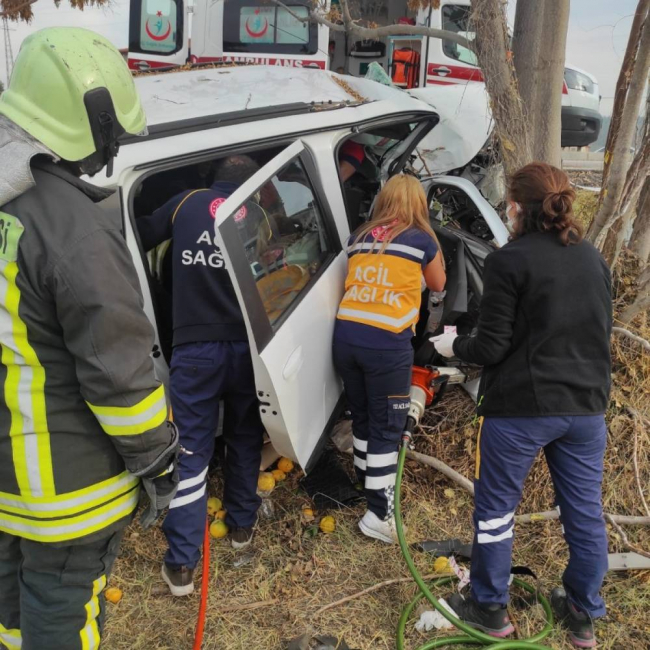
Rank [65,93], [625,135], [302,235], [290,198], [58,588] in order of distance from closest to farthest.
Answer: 1. [65,93]
2. [58,588]
3. [290,198]
4. [302,235]
5. [625,135]

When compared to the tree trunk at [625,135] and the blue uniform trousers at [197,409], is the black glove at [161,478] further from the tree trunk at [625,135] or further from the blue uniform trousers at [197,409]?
Result: the tree trunk at [625,135]

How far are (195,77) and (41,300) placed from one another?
251 cm

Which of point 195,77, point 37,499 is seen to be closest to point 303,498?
point 37,499

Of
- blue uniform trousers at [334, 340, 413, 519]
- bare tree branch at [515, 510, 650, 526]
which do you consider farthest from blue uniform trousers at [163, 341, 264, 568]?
bare tree branch at [515, 510, 650, 526]

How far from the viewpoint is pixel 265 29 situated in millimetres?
7504

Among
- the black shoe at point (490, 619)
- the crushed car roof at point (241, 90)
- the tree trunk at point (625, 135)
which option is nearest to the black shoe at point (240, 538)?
the black shoe at point (490, 619)

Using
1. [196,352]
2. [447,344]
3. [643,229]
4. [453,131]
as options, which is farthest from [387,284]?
[643,229]

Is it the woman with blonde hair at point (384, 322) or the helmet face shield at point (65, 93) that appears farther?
the woman with blonde hair at point (384, 322)

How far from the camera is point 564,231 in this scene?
7.40 feet

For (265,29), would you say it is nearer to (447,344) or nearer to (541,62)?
(541,62)

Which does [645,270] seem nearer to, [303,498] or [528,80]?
[528,80]

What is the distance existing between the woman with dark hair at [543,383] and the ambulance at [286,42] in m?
5.19

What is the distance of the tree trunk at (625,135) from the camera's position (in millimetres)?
3289

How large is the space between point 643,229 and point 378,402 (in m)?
2.60
